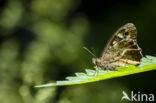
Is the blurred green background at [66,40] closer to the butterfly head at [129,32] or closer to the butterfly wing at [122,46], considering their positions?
the butterfly wing at [122,46]

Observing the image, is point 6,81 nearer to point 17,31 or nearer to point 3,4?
point 17,31

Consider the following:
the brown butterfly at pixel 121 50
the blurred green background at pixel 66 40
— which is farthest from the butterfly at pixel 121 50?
the blurred green background at pixel 66 40

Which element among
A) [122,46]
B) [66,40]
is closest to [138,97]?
[66,40]

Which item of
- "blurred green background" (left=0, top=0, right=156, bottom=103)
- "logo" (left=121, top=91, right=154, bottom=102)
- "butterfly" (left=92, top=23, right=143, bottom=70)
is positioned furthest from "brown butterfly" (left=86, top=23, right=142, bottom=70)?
"blurred green background" (left=0, top=0, right=156, bottom=103)

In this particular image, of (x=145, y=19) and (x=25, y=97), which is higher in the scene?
(x=145, y=19)

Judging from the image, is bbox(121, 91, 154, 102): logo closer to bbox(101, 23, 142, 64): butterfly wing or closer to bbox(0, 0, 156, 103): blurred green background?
bbox(0, 0, 156, 103): blurred green background

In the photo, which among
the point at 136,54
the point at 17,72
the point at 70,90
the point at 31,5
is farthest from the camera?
the point at 31,5

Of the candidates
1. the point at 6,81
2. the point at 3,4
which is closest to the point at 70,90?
the point at 6,81
